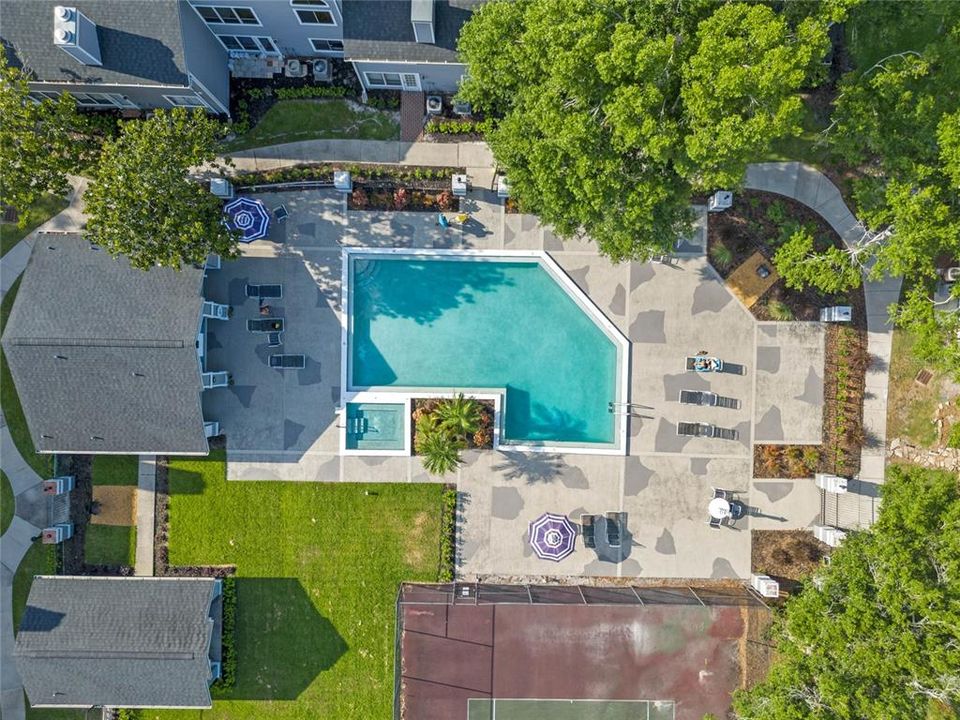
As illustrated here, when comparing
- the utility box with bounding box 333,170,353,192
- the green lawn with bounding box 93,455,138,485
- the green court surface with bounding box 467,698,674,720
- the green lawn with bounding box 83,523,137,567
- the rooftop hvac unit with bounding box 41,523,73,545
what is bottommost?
the green court surface with bounding box 467,698,674,720

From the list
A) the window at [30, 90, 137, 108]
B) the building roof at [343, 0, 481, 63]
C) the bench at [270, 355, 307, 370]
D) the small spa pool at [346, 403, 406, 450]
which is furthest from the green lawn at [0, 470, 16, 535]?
the building roof at [343, 0, 481, 63]

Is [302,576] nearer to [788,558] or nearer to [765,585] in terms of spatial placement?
[765,585]

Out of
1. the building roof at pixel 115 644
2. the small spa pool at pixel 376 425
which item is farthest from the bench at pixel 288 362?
the building roof at pixel 115 644

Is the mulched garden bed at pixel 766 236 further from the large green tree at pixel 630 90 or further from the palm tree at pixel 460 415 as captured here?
the palm tree at pixel 460 415

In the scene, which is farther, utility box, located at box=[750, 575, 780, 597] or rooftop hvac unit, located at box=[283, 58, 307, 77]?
rooftop hvac unit, located at box=[283, 58, 307, 77]

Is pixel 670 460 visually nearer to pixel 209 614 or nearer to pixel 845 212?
pixel 845 212

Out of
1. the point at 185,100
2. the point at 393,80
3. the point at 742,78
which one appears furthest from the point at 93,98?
the point at 742,78

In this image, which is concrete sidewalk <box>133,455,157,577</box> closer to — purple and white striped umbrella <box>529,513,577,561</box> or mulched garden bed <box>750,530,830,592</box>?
purple and white striped umbrella <box>529,513,577,561</box>

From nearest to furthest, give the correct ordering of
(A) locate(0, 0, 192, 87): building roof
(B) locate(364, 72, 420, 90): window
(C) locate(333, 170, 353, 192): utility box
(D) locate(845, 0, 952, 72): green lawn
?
(D) locate(845, 0, 952, 72): green lawn
(A) locate(0, 0, 192, 87): building roof
(B) locate(364, 72, 420, 90): window
(C) locate(333, 170, 353, 192): utility box
